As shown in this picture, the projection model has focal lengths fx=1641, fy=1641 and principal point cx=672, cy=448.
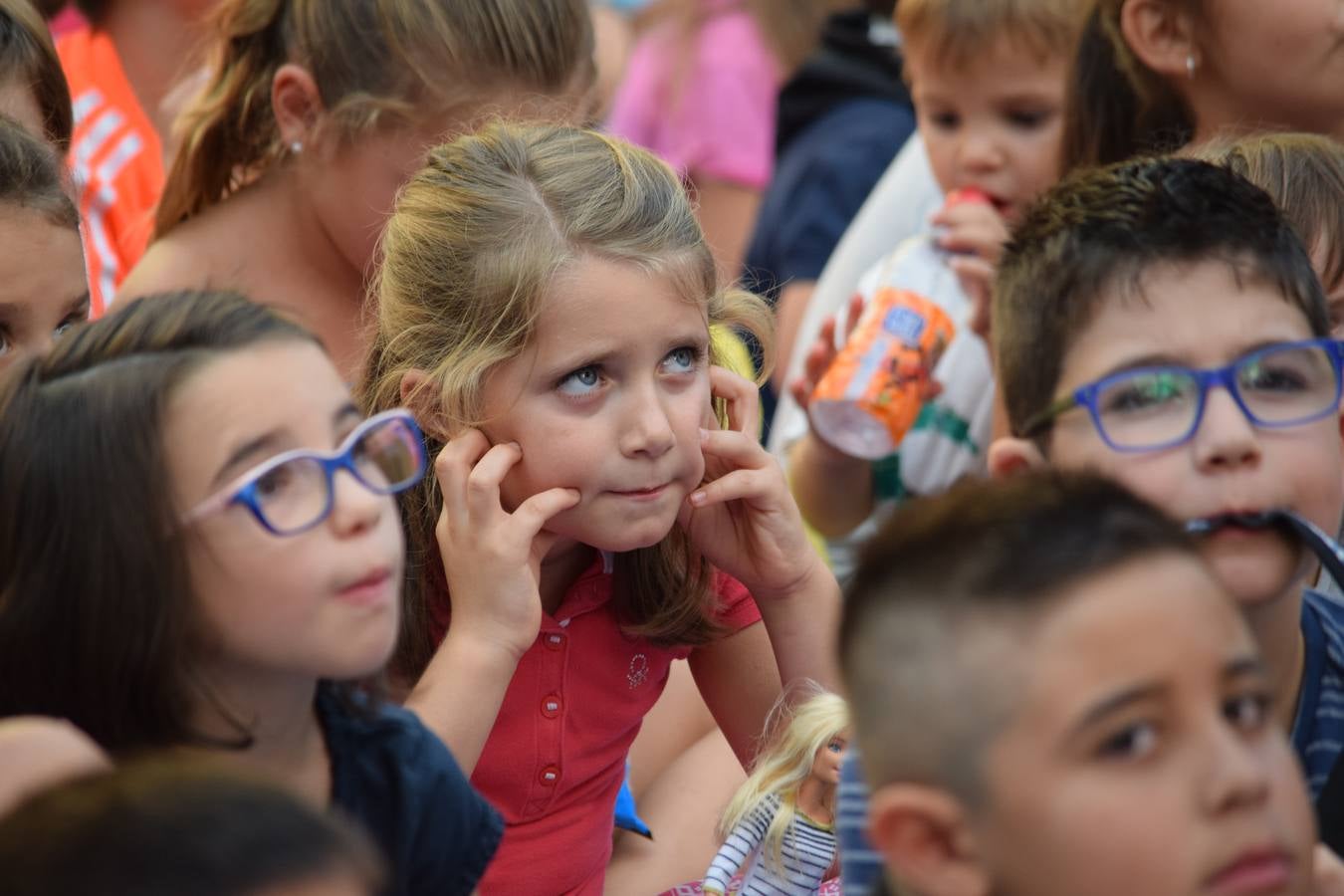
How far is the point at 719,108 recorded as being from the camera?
5.33m

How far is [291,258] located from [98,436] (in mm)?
1374

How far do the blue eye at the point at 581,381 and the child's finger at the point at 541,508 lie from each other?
12cm

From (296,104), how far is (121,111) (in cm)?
83

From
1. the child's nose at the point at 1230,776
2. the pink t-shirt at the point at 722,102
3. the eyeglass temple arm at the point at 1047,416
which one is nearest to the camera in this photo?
the child's nose at the point at 1230,776

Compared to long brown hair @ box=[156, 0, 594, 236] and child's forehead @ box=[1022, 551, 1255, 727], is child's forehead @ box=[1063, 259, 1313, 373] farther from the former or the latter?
long brown hair @ box=[156, 0, 594, 236]

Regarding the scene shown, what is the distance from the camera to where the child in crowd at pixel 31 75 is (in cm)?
254

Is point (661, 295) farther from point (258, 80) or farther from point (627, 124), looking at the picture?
point (627, 124)

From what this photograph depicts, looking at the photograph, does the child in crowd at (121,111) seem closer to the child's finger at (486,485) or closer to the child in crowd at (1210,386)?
the child's finger at (486,485)

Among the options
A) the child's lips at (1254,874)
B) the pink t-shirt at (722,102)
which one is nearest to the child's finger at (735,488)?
the child's lips at (1254,874)

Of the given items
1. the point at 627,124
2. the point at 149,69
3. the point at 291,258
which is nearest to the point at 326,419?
the point at 291,258

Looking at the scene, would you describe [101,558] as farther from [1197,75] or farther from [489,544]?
[1197,75]

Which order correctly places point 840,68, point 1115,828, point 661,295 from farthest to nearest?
point 840,68 < point 661,295 < point 1115,828

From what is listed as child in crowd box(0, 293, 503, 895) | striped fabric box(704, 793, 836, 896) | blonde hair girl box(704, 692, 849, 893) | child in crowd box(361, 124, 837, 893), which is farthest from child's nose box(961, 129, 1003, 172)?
child in crowd box(0, 293, 503, 895)

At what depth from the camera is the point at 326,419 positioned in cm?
161
